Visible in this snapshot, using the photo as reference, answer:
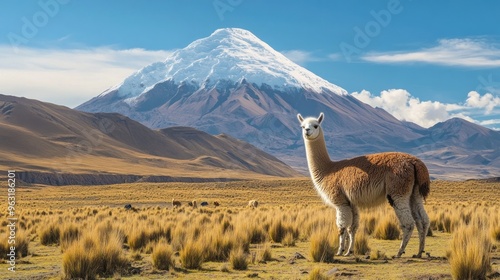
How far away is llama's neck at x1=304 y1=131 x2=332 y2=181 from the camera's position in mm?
10336

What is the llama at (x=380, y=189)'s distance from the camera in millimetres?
9086

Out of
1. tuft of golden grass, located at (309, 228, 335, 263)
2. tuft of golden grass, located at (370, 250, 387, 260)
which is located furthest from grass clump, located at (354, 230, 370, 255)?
tuft of golden grass, located at (309, 228, 335, 263)

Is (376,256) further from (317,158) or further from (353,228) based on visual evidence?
(317,158)

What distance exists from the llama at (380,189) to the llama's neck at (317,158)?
276 millimetres

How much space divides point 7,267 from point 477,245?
7.66 meters

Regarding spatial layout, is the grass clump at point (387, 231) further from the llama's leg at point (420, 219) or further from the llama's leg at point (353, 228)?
the llama's leg at point (420, 219)

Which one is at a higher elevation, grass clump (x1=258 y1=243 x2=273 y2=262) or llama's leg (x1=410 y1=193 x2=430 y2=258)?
llama's leg (x1=410 y1=193 x2=430 y2=258)

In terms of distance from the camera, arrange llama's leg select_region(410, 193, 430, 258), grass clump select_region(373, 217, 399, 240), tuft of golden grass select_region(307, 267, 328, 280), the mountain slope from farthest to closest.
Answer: the mountain slope → grass clump select_region(373, 217, 399, 240) → llama's leg select_region(410, 193, 430, 258) → tuft of golden grass select_region(307, 267, 328, 280)

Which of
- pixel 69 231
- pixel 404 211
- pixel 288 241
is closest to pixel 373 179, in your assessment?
pixel 404 211

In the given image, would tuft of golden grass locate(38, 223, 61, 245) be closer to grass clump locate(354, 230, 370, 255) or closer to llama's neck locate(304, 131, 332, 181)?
llama's neck locate(304, 131, 332, 181)

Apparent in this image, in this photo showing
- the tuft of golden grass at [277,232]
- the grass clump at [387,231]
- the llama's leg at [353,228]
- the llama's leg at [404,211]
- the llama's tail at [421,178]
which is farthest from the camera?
the tuft of golden grass at [277,232]

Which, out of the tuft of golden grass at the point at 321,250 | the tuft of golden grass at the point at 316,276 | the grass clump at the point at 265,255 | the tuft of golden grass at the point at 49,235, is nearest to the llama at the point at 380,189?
the tuft of golden grass at the point at 321,250

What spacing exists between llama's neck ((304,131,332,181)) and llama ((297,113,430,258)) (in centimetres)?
28

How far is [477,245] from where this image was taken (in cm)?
737
